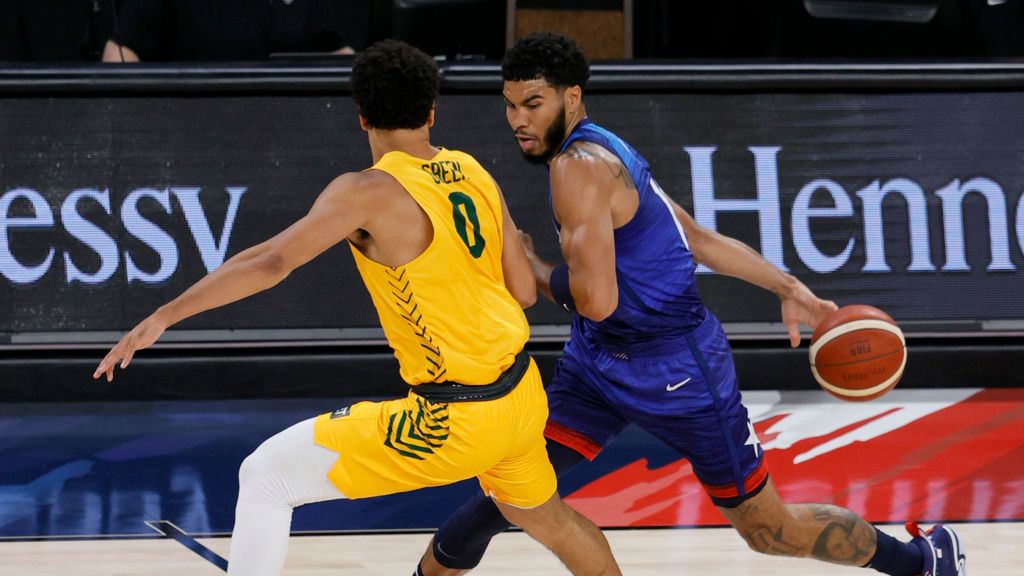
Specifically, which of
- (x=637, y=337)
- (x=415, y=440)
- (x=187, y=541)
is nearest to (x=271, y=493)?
(x=415, y=440)

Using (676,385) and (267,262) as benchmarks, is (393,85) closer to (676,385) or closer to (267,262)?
(267,262)

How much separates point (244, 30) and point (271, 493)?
4745mm

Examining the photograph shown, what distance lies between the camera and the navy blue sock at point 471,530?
3791 millimetres

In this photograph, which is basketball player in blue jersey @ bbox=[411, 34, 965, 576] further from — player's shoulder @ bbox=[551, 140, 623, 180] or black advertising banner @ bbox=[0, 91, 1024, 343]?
black advertising banner @ bbox=[0, 91, 1024, 343]

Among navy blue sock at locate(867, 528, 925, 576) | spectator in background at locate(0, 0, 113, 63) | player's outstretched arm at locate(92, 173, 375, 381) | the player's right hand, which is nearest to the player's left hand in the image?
navy blue sock at locate(867, 528, 925, 576)

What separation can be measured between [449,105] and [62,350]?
7.49ft

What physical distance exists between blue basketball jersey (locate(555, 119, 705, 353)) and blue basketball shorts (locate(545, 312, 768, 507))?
0.04 metres

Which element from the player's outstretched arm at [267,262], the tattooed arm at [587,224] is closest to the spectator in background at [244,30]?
the tattooed arm at [587,224]

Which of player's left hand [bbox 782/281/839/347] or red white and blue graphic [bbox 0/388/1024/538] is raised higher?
player's left hand [bbox 782/281/839/347]

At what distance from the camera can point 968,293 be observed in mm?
6418

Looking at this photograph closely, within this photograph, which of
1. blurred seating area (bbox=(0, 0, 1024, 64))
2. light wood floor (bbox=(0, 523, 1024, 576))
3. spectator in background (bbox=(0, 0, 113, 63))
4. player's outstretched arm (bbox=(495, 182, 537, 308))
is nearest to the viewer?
player's outstretched arm (bbox=(495, 182, 537, 308))

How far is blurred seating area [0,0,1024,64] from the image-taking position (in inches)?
288

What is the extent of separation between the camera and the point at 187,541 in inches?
185

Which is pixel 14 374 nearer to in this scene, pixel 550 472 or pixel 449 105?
pixel 449 105
